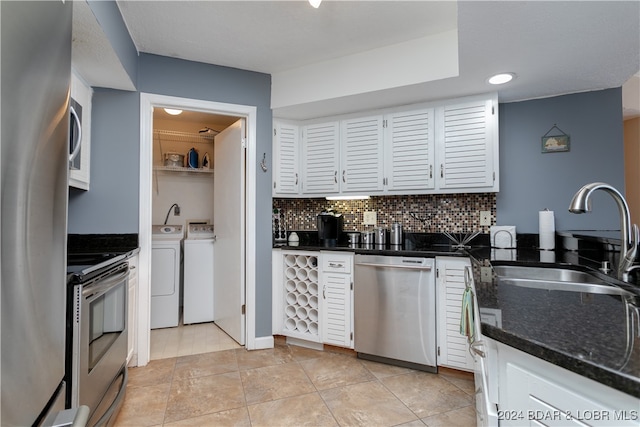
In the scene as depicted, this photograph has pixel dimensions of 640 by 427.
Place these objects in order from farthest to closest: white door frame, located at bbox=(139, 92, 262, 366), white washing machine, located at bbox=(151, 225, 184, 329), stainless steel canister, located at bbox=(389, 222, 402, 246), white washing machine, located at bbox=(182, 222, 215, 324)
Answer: white washing machine, located at bbox=(182, 222, 215, 324) → white washing machine, located at bbox=(151, 225, 184, 329) → stainless steel canister, located at bbox=(389, 222, 402, 246) → white door frame, located at bbox=(139, 92, 262, 366)

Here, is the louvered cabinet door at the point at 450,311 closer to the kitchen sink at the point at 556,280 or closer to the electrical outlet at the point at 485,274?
the kitchen sink at the point at 556,280

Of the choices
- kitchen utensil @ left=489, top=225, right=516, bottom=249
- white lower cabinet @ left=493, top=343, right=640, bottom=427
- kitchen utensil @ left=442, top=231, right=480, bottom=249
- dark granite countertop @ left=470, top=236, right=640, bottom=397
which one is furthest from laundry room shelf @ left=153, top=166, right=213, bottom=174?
white lower cabinet @ left=493, top=343, right=640, bottom=427

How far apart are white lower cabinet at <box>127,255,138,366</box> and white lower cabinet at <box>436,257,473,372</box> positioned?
2202 mm

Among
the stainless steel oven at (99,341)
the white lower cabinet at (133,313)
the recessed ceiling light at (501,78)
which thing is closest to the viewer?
the stainless steel oven at (99,341)

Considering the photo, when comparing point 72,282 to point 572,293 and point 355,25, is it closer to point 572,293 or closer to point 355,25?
point 572,293

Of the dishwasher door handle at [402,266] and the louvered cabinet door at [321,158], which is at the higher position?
the louvered cabinet door at [321,158]

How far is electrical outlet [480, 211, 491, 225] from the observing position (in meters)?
2.67

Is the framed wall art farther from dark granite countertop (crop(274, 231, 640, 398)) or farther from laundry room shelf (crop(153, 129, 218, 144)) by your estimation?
laundry room shelf (crop(153, 129, 218, 144))

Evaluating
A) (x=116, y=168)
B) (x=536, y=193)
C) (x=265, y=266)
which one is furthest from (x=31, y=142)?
(x=536, y=193)

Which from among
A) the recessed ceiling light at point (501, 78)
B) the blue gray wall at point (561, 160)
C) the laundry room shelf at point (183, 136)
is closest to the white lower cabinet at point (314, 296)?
the blue gray wall at point (561, 160)

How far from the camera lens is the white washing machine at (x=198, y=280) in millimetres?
3379

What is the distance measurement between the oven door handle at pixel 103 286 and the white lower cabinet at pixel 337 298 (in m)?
1.45

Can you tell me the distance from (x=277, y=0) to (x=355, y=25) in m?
0.55

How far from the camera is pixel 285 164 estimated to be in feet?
9.80
